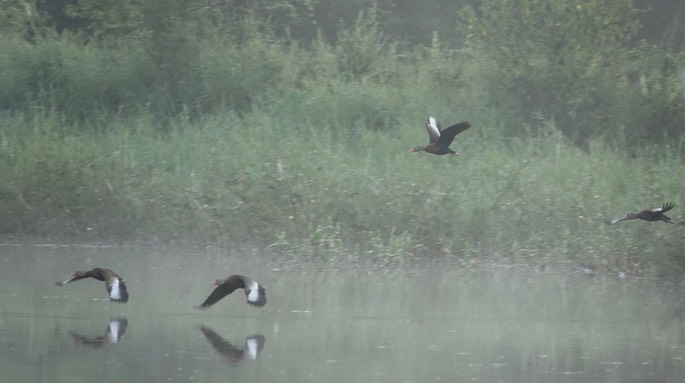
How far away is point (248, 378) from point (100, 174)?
8.11m

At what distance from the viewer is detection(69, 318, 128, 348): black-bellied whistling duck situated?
9.64m

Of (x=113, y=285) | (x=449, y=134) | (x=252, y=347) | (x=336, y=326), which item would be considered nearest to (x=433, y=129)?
(x=449, y=134)

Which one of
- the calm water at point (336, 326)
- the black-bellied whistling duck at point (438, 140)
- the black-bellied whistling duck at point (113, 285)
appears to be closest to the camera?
the calm water at point (336, 326)

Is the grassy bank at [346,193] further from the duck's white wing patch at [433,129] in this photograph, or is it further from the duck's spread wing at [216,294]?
the duck's spread wing at [216,294]

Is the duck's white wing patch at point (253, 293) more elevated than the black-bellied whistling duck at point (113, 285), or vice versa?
the duck's white wing patch at point (253, 293)

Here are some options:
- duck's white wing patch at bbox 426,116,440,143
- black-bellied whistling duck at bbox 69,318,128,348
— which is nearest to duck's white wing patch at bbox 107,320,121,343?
black-bellied whistling duck at bbox 69,318,128,348

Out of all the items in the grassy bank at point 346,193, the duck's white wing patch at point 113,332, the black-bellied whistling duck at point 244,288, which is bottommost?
the grassy bank at point 346,193

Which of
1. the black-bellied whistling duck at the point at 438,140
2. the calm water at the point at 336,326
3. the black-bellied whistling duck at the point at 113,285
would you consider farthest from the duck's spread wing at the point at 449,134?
the black-bellied whistling duck at the point at 113,285

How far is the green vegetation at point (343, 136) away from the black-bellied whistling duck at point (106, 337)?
4.29 meters

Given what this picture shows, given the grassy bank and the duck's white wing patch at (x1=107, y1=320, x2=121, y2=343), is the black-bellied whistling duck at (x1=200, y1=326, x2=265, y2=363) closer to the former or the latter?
the duck's white wing patch at (x1=107, y1=320, x2=121, y2=343)

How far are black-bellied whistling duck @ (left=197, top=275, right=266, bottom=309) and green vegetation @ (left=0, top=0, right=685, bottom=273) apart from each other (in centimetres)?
360

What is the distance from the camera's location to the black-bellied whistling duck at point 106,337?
964 centimetres

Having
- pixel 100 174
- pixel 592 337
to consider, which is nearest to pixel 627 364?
pixel 592 337

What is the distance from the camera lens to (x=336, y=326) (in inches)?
417
